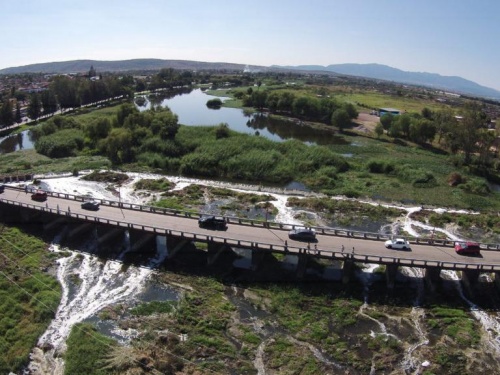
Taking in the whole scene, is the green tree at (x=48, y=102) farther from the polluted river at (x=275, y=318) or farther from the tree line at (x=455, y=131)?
the tree line at (x=455, y=131)

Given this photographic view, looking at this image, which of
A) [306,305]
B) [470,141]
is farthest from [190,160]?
[470,141]

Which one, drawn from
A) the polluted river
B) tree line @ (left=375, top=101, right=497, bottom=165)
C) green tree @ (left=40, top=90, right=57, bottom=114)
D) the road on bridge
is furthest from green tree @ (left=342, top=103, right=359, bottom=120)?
green tree @ (left=40, top=90, right=57, bottom=114)

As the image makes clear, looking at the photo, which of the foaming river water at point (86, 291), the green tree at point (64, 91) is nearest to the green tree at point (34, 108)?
the green tree at point (64, 91)

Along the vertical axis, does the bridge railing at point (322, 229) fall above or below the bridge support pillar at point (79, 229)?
above

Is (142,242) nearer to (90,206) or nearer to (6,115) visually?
(90,206)

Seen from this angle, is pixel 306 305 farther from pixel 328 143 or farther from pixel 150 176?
pixel 328 143
